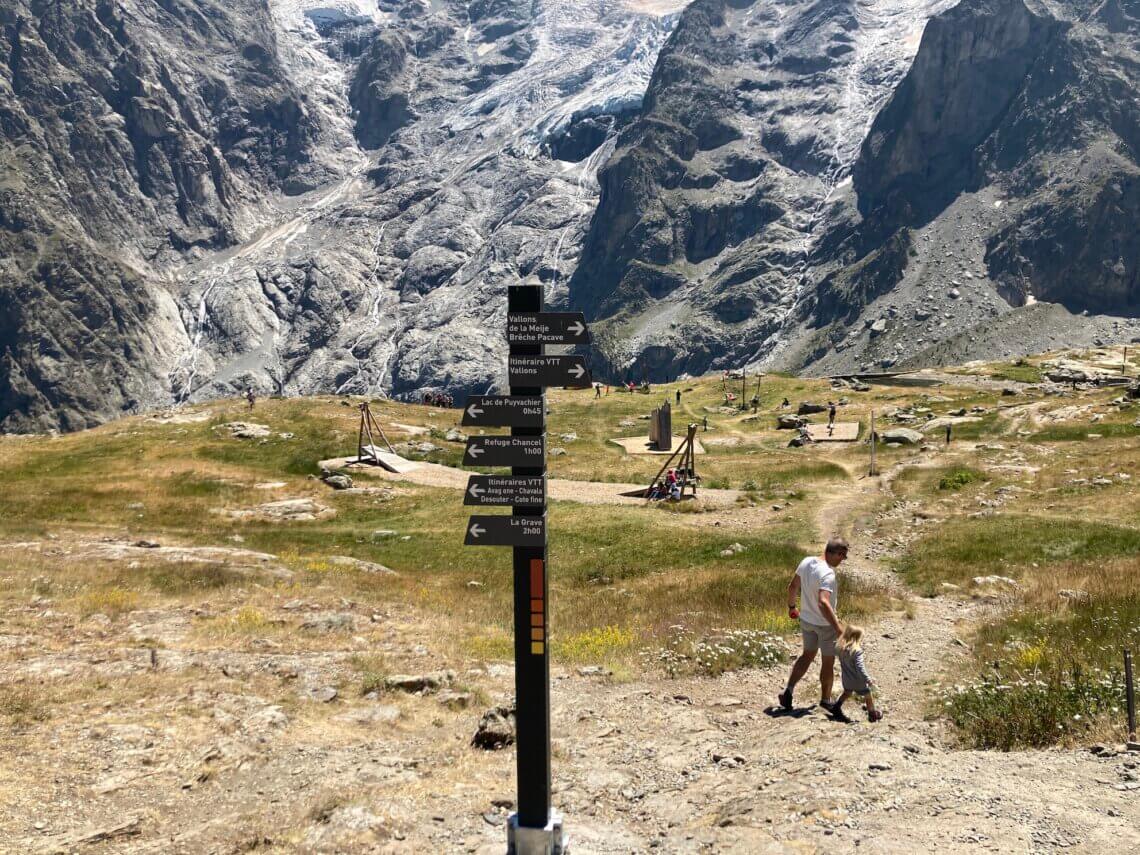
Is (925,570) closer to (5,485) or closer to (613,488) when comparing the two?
(613,488)

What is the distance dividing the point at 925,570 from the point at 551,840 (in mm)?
18303

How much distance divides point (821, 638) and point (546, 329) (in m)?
6.70

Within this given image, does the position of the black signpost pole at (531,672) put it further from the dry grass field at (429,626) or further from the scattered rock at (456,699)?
the scattered rock at (456,699)

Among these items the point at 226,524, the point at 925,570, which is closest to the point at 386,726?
the point at 925,570

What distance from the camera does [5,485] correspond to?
39.2 metres

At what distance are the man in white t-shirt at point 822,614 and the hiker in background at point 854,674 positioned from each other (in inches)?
9.3

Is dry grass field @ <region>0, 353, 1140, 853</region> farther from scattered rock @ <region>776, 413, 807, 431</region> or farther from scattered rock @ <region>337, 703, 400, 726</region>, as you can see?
scattered rock @ <region>776, 413, 807, 431</region>

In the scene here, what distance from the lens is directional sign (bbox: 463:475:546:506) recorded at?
371 inches

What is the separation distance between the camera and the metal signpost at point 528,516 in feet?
30.8

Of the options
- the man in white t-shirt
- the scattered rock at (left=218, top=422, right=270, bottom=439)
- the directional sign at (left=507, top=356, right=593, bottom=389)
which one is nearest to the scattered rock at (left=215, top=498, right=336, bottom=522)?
the scattered rock at (left=218, top=422, right=270, bottom=439)

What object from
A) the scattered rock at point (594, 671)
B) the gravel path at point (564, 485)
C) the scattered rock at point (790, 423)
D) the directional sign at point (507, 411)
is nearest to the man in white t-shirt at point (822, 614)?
the scattered rock at point (594, 671)

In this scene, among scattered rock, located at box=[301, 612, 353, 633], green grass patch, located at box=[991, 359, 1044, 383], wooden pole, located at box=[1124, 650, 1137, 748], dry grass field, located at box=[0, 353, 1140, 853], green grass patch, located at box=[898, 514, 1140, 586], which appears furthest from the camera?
green grass patch, located at box=[991, 359, 1044, 383]

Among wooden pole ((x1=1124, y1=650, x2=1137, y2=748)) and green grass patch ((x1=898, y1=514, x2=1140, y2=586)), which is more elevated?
wooden pole ((x1=1124, y1=650, x2=1137, y2=748))

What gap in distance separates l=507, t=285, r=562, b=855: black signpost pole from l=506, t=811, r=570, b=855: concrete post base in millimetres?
11
